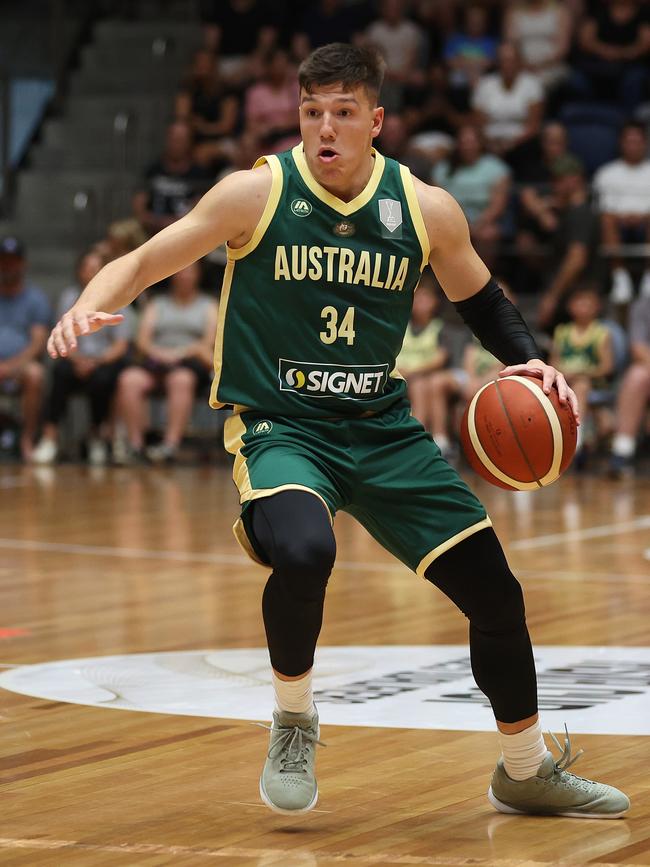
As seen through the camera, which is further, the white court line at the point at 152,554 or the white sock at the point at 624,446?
the white sock at the point at 624,446

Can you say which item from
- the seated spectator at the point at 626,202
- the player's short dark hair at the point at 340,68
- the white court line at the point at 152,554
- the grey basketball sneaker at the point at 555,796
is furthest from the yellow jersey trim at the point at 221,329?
the seated spectator at the point at 626,202

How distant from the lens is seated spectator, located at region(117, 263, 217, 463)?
42.9ft

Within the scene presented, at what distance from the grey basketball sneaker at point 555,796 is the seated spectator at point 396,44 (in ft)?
40.5

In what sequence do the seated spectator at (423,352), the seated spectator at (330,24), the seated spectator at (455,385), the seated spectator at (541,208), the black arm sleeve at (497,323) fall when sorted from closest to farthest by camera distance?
the black arm sleeve at (497,323) → the seated spectator at (455,385) → the seated spectator at (423,352) → the seated spectator at (541,208) → the seated spectator at (330,24)

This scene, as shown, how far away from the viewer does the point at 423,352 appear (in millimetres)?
12844

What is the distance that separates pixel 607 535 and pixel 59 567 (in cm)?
307

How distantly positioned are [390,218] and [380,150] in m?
10.0

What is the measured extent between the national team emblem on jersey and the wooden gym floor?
1336 millimetres

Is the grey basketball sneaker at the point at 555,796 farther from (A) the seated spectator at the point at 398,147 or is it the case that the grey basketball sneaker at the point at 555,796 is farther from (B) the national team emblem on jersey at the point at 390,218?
(A) the seated spectator at the point at 398,147

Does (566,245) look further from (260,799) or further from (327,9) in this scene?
(260,799)

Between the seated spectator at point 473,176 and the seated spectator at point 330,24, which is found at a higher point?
the seated spectator at point 330,24

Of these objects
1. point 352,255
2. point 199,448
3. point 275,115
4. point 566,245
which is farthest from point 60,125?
point 352,255

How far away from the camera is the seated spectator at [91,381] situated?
1344 centimetres

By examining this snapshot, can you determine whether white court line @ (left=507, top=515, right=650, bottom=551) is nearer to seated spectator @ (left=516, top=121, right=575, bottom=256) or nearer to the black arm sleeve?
seated spectator @ (left=516, top=121, right=575, bottom=256)
